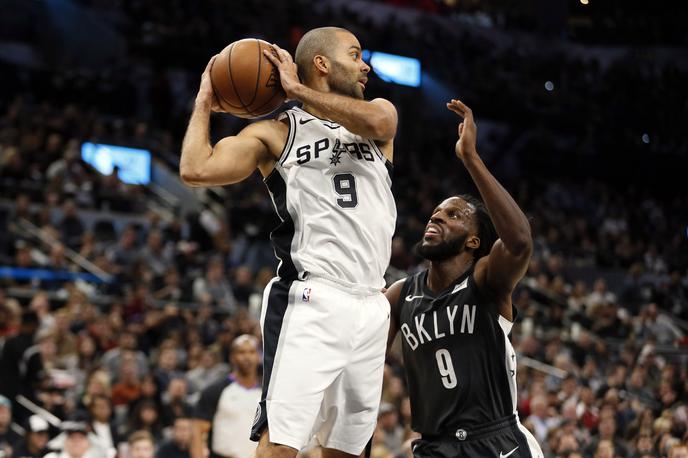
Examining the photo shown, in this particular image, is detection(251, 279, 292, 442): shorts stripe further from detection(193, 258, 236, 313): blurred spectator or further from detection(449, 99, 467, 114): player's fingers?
detection(193, 258, 236, 313): blurred spectator

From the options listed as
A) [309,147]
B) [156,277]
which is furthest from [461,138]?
[156,277]

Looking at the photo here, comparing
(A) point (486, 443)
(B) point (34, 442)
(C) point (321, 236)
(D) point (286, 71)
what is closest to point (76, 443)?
(B) point (34, 442)

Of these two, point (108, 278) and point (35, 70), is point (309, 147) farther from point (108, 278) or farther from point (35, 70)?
point (35, 70)

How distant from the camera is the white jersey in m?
3.77

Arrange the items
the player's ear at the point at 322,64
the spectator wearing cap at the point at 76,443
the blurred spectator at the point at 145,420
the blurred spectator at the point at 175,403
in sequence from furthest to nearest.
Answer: the blurred spectator at the point at 175,403, the blurred spectator at the point at 145,420, the spectator wearing cap at the point at 76,443, the player's ear at the point at 322,64

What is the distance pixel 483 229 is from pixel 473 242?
0.09 metres

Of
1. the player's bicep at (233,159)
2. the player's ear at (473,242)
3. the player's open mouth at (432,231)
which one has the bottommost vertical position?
the player's ear at (473,242)

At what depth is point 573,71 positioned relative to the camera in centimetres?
2434

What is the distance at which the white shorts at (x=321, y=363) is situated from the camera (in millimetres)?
3646

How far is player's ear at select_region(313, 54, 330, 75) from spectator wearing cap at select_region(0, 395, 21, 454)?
5.07 meters

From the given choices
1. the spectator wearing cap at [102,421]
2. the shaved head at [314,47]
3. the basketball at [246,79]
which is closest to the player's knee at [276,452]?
the basketball at [246,79]

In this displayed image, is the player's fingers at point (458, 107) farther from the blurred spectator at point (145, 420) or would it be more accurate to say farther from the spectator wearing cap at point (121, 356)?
the spectator wearing cap at point (121, 356)

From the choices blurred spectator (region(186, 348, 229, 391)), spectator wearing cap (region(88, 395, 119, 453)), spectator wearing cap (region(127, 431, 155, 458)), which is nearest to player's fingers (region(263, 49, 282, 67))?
spectator wearing cap (region(127, 431, 155, 458))

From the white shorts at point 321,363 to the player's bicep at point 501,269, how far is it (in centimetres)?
54
